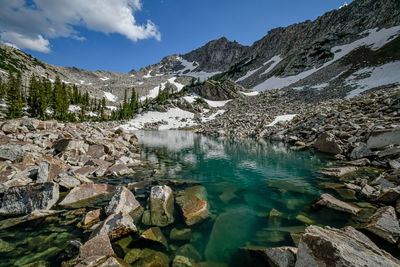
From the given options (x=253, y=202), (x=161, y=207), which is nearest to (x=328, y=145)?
(x=253, y=202)

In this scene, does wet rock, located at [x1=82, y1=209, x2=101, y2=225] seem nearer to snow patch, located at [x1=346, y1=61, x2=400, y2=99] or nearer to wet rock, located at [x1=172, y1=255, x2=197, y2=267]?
wet rock, located at [x1=172, y1=255, x2=197, y2=267]

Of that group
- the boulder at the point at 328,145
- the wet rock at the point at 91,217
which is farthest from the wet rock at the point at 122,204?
the boulder at the point at 328,145

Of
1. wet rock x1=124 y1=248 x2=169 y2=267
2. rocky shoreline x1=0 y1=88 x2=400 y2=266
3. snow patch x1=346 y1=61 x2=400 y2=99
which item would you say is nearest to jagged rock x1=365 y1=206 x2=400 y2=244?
rocky shoreline x1=0 y1=88 x2=400 y2=266

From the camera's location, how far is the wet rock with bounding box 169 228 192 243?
4750mm

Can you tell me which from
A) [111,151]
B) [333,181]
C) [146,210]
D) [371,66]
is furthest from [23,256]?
[371,66]

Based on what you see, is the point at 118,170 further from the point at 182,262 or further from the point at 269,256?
the point at 269,256

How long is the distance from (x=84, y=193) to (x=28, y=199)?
1661 millimetres

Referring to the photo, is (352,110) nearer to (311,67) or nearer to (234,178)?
(234,178)

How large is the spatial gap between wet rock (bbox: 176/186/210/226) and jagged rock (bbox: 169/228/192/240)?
0.32 m

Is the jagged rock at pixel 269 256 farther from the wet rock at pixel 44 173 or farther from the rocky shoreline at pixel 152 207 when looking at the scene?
the wet rock at pixel 44 173

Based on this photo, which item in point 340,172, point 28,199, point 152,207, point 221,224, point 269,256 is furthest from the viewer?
point 340,172

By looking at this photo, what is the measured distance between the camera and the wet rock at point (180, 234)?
4.75 m

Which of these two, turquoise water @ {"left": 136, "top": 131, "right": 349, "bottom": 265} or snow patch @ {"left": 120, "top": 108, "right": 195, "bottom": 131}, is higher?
→ snow patch @ {"left": 120, "top": 108, "right": 195, "bottom": 131}

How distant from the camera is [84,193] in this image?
694 centimetres
